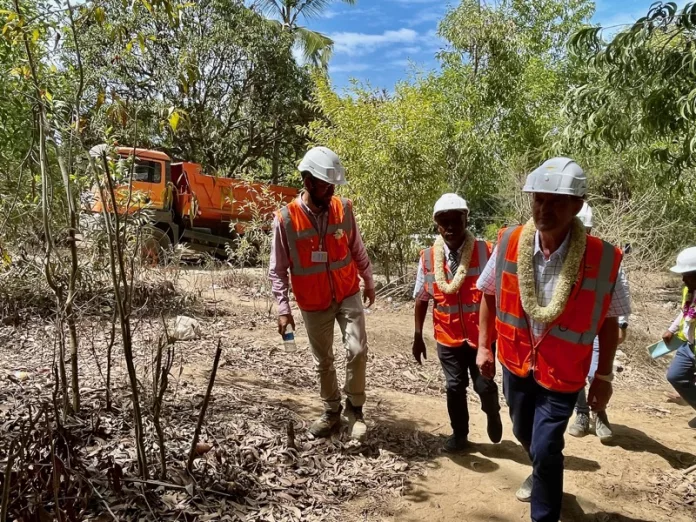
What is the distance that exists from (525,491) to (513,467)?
44 centimetres

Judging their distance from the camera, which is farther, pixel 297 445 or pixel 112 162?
pixel 112 162

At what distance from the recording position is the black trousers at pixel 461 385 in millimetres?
3523

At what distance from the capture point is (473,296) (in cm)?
352

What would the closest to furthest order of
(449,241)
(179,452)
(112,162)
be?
(179,452) → (449,241) → (112,162)

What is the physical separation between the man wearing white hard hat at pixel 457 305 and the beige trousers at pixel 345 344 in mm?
426

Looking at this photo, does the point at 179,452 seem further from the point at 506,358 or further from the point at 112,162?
the point at 112,162

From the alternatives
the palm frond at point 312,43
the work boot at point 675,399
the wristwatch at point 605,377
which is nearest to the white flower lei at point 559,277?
the wristwatch at point 605,377

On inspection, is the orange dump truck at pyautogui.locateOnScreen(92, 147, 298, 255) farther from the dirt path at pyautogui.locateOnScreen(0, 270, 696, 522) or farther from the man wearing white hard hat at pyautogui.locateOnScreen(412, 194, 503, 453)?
the man wearing white hard hat at pyautogui.locateOnScreen(412, 194, 503, 453)

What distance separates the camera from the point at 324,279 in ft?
11.6

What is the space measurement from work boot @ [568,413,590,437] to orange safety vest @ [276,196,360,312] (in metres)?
2.01

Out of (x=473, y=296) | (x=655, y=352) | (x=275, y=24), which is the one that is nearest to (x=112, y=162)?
(x=473, y=296)

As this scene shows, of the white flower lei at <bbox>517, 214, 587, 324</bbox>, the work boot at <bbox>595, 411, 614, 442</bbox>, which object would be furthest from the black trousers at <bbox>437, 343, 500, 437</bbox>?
the white flower lei at <bbox>517, 214, 587, 324</bbox>

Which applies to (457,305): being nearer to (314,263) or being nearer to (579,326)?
(314,263)

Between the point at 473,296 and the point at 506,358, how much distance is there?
873 mm
